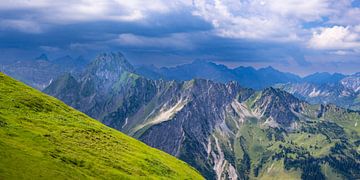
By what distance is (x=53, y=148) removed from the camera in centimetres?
11781

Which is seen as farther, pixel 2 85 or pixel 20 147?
pixel 2 85

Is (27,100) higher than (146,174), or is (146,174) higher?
(27,100)

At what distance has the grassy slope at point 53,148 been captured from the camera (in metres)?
97.3

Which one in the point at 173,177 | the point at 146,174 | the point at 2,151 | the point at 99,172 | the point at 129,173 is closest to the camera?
the point at 2,151

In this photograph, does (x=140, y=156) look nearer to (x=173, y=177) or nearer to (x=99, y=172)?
(x=173, y=177)

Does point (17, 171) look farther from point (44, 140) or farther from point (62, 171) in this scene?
point (44, 140)

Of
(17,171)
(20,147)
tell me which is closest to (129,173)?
(20,147)

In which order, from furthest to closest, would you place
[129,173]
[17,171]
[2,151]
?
[129,173] < [2,151] < [17,171]

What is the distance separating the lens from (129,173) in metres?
131

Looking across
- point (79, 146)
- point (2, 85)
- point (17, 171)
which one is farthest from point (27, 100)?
point (17, 171)

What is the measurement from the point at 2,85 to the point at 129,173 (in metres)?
71.2

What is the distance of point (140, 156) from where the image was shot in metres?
166

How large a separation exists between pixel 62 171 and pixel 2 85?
81.6 m

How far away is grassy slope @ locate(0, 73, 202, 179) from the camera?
319ft
